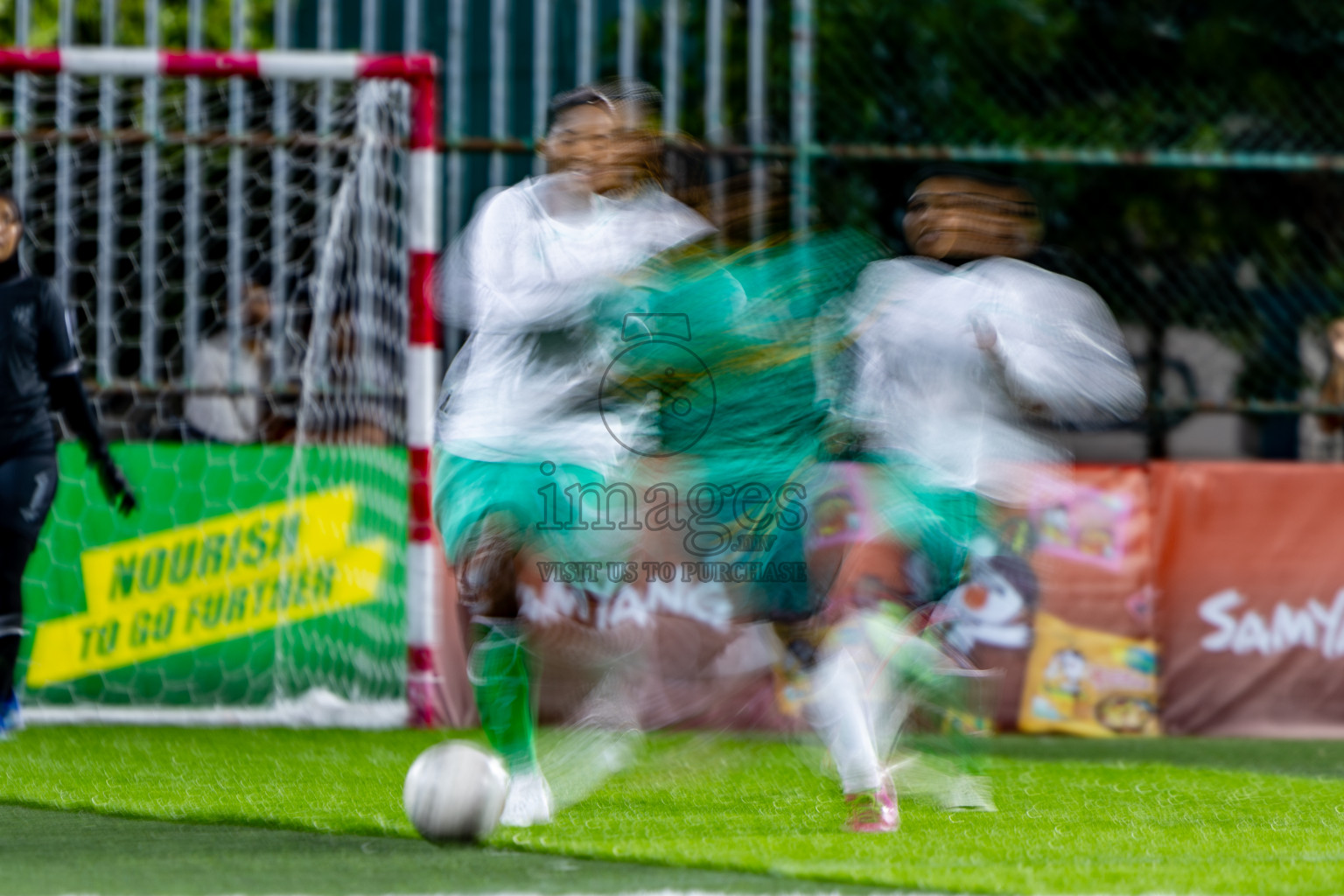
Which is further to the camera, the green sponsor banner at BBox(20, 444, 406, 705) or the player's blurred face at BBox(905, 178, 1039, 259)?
the green sponsor banner at BBox(20, 444, 406, 705)

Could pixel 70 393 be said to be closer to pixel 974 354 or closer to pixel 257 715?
pixel 257 715

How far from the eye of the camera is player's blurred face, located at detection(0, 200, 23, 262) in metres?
7.19

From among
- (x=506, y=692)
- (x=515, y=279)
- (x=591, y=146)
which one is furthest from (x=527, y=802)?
(x=591, y=146)

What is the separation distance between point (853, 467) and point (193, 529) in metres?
3.57

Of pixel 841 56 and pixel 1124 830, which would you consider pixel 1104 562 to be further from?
pixel 1124 830

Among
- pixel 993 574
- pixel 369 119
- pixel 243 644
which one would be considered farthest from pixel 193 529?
pixel 993 574

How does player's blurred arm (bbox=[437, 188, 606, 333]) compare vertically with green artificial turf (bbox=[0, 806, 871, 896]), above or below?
above

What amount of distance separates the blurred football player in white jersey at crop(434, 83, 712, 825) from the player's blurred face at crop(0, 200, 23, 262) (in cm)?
282

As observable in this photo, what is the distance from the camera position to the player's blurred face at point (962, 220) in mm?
5487

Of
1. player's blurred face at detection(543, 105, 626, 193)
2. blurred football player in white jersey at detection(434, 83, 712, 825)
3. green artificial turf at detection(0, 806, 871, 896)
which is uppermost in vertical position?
player's blurred face at detection(543, 105, 626, 193)

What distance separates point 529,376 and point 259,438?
398 centimetres

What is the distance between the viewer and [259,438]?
861 cm

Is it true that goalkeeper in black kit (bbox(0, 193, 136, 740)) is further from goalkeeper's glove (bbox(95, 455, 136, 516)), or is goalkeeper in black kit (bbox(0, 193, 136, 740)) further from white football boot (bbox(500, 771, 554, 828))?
white football boot (bbox(500, 771, 554, 828))

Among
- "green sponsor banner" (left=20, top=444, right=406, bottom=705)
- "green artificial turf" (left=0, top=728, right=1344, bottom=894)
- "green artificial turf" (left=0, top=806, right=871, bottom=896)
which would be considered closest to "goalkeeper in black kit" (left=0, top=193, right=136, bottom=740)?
"green artificial turf" (left=0, top=728, right=1344, bottom=894)
